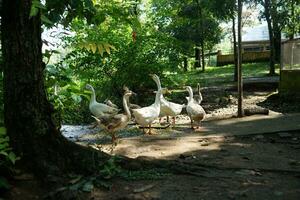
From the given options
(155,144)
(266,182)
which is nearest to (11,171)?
(266,182)

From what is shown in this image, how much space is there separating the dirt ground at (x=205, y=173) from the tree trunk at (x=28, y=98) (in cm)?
29

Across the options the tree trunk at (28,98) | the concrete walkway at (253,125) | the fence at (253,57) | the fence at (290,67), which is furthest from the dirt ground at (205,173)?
the fence at (253,57)

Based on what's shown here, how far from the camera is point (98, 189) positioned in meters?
5.34

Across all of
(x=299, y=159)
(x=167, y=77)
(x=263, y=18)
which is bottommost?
(x=299, y=159)

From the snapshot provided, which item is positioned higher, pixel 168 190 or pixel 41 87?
pixel 41 87

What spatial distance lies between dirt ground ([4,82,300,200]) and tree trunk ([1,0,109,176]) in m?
0.29

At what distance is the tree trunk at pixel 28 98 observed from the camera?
5125 mm

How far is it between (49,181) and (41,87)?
106 cm

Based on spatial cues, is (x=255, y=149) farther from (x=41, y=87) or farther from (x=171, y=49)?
(x=171, y=49)

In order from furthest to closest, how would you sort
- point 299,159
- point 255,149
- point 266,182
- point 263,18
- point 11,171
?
point 263,18 < point 255,149 < point 299,159 < point 266,182 < point 11,171

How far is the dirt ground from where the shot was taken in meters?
5.19

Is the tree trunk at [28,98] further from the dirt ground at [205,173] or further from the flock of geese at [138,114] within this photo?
the flock of geese at [138,114]

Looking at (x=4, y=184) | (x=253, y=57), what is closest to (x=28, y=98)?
(x=4, y=184)

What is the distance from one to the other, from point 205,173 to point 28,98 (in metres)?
2.35
